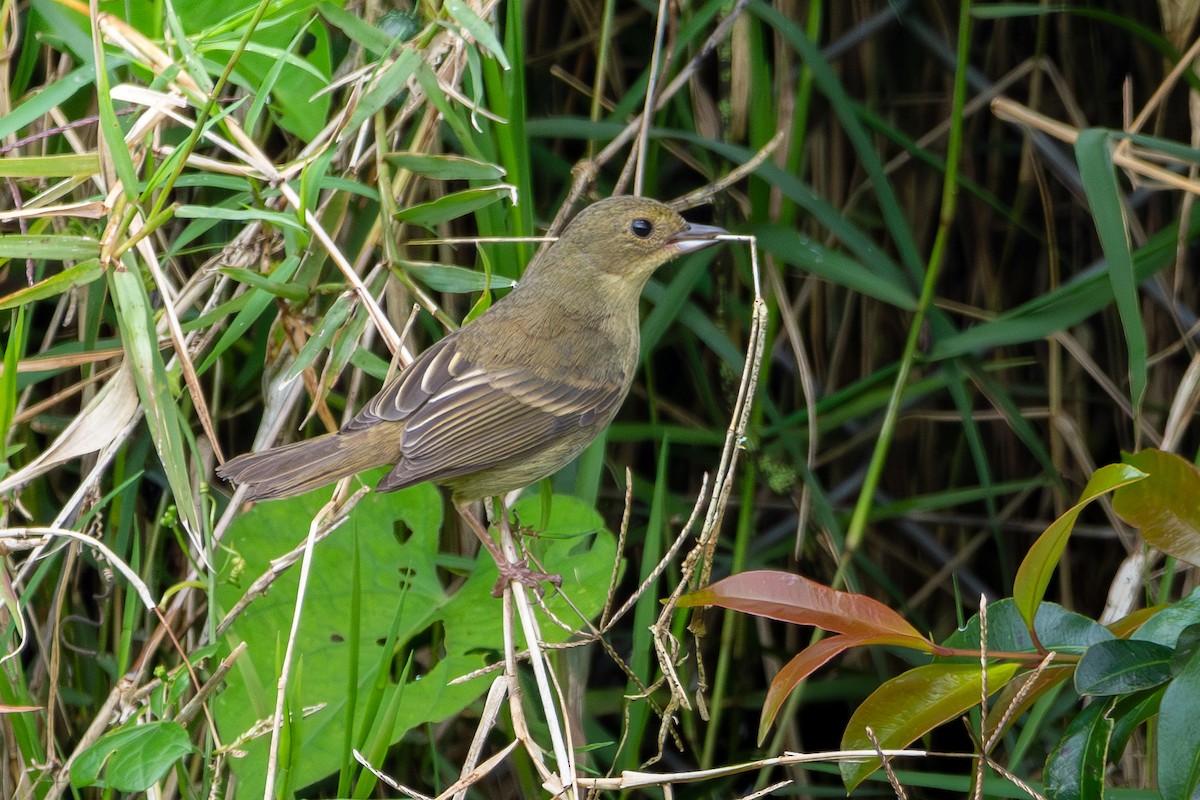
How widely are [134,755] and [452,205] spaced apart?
50.9 inches

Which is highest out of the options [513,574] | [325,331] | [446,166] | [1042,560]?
[446,166]

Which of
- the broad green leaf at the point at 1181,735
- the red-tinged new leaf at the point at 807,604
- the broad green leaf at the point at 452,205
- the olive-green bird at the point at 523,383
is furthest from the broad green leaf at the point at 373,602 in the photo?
the broad green leaf at the point at 1181,735

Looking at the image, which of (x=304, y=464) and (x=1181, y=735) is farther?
(x=304, y=464)

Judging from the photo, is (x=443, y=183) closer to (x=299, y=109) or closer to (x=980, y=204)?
(x=299, y=109)

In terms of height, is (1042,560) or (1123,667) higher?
(1042,560)

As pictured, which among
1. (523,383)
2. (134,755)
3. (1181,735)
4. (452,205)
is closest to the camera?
(1181,735)

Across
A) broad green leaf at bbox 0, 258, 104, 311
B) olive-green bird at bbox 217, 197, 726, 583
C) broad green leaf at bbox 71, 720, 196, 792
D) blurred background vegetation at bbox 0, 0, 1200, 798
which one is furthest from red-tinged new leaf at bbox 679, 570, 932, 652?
broad green leaf at bbox 0, 258, 104, 311

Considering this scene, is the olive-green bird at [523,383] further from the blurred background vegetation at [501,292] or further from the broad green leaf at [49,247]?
the broad green leaf at [49,247]

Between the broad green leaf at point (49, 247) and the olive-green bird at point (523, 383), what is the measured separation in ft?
1.70

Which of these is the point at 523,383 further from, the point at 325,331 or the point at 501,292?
the point at 325,331

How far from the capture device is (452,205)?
110 inches

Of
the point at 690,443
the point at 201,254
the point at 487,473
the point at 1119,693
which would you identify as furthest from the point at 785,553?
the point at 1119,693

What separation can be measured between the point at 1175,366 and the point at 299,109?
2.80m

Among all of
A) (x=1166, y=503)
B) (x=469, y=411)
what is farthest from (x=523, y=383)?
(x=1166, y=503)
